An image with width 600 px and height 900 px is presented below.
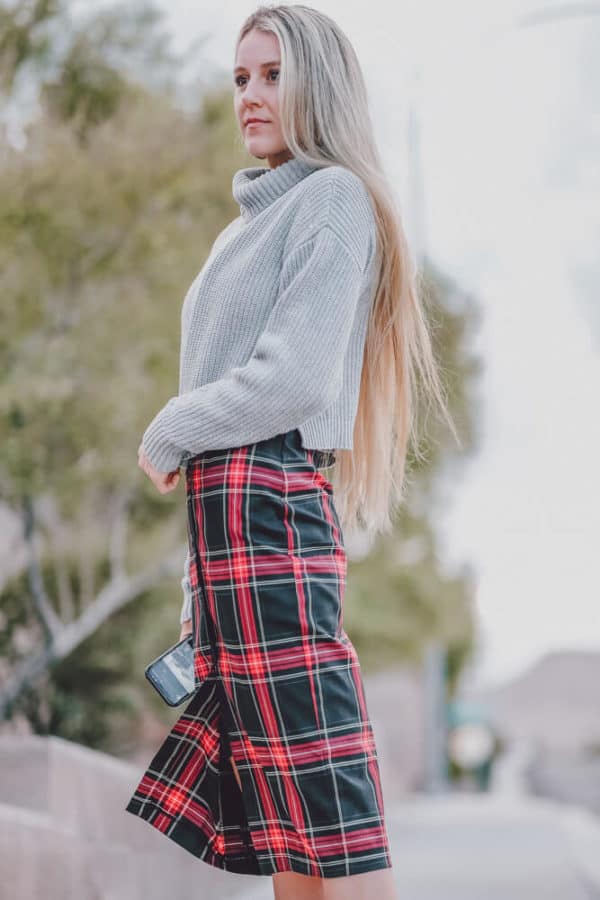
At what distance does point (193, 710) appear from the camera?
2027mm

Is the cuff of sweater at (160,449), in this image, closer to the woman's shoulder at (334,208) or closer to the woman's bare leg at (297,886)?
the woman's shoulder at (334,208)

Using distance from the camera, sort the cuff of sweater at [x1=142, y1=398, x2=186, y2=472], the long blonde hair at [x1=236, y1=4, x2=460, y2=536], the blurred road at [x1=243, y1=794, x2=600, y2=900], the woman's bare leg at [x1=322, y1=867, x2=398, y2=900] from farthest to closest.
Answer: the blurred road at [x1=243, y1=794, x2=600, y2=900]
the long blonde hair at [x1=236, y1=4, x2=460, y2=536]
the cuff of sweater at [x1=142, y1=398, x2=186, y2=472]
the woman's bare leg at [x1=322, y1=867, x2=398, y2=900]

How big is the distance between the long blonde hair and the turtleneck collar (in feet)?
0.11

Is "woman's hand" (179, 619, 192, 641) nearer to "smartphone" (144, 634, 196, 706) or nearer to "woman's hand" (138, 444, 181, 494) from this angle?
"smartphone" (144, 634, 196, 706)

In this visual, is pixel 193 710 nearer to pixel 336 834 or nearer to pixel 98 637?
pixel 336 834

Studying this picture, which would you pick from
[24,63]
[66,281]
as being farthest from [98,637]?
[24,63]

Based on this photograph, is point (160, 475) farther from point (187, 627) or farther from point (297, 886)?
point (297, 886)

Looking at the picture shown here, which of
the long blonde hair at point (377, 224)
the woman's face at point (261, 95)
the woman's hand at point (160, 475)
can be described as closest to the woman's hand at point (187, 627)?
the woman's hand at point (160, 475)

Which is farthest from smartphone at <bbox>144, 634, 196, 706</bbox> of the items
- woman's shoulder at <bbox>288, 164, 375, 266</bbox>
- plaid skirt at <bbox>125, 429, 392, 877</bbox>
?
woman's shoulder at <bbox>288, 164, 375, 266</bbox>

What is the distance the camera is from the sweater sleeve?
188 cm

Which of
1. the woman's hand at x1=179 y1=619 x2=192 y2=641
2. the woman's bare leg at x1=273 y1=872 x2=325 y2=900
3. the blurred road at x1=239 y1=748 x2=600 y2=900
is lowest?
the blurred road at x1=239 y1=748 x2=600 y2=900

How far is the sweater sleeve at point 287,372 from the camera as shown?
1.88 meters

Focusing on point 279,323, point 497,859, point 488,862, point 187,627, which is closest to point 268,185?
point 279,323

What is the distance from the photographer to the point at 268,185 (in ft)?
6.94
